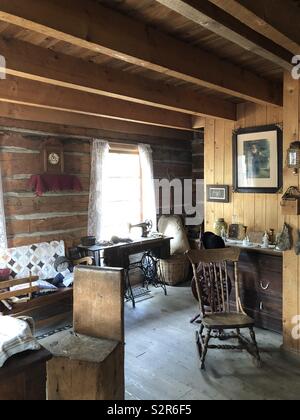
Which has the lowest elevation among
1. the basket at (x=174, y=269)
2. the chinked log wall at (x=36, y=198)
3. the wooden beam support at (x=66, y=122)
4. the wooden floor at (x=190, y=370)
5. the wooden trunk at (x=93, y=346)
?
the wooden floor at (x=190, y=370)

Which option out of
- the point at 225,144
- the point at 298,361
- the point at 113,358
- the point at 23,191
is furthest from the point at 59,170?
the point at 298,361

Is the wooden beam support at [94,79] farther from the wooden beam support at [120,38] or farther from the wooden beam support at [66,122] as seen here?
the wooden beam support at [66,122]

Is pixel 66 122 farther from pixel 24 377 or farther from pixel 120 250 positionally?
pixel 24 377

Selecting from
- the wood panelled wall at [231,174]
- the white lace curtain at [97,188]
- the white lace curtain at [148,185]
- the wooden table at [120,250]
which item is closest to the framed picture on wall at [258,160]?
the wood panelled wall at [231,174]

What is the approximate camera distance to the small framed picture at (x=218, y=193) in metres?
4.17

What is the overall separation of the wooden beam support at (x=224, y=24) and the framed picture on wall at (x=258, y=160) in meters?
1.37

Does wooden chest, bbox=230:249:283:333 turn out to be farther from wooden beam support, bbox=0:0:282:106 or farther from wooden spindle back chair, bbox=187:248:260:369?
wooden beam support, bbox=0:0:282:106

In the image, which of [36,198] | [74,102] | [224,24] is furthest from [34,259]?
[224,24]

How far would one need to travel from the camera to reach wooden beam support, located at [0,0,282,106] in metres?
1.72

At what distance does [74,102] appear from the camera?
3285mm

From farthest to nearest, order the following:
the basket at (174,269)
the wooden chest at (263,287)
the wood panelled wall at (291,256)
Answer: the basket at (174,269)
the wooden chest at (263,287)
the wood panelled wall at (291,256)

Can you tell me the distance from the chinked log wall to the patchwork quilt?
13 centimetres

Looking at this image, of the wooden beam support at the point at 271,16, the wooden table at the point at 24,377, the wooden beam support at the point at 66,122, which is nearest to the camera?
the wooden table at the point at 24,377
